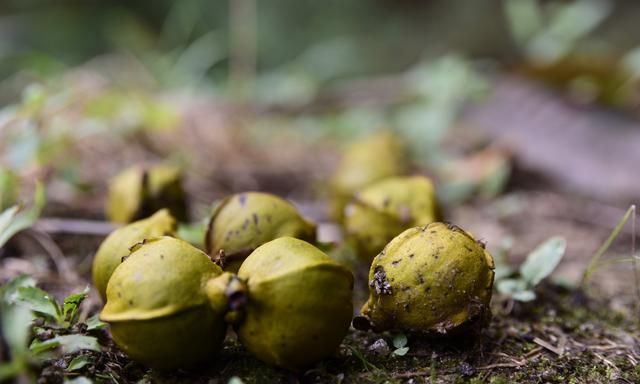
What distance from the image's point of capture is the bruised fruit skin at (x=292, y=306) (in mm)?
1259

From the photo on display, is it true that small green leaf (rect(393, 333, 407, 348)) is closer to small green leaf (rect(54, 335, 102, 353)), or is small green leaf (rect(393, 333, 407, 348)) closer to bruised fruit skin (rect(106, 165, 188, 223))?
small green leaf (rect(54, 335, 102, 353))

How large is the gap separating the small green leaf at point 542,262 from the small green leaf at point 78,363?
123 centimetres

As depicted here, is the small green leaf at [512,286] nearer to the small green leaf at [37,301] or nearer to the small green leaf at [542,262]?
the small green leaf at [542,262]

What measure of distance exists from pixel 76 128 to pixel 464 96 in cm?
232

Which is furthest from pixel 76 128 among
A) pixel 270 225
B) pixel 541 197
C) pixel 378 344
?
pixel 541 197

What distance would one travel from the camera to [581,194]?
329 cm

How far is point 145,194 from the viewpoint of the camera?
2.04 m

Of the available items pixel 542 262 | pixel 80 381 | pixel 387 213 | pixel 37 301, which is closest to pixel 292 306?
pixel 80 381

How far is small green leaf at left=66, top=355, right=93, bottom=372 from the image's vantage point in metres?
1.34

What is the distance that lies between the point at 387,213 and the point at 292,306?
780mm

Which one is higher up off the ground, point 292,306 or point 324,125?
point 292,306

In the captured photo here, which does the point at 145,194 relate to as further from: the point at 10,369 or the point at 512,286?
the point at 512,286

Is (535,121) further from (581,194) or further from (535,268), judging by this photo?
(535,268)

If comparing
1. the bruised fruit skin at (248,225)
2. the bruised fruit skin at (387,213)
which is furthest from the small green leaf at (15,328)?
the bruised fruit skin at (387,213)
